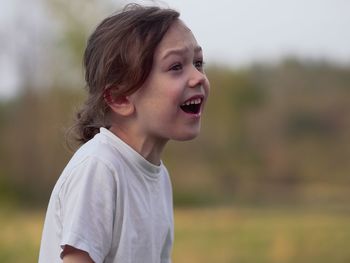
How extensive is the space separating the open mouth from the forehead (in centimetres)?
12

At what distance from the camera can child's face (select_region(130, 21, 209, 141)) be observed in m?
1.74

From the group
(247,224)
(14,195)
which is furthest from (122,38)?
(14,195)

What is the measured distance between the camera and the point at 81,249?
1.56m

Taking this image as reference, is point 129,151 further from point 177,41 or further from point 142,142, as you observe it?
point 177,41

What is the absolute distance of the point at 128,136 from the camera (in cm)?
180

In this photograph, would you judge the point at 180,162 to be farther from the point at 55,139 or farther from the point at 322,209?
the point at 55,139

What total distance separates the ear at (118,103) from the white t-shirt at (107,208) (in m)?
0.06

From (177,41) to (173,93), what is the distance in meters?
0.13

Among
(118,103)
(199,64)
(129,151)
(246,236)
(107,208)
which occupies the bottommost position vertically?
(246,236)

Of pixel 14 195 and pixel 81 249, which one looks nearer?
pixel 81 249

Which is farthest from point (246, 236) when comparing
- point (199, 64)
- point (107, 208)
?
point (107, 208)

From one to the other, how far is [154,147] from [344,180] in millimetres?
5841

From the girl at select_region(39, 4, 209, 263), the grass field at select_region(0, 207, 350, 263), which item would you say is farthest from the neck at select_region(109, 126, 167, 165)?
the grass field at select_region(0, 207, 350, 263)

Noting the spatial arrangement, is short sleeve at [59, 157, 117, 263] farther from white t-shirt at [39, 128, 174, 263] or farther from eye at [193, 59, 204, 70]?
eye at [193, 59, 204, 70]
